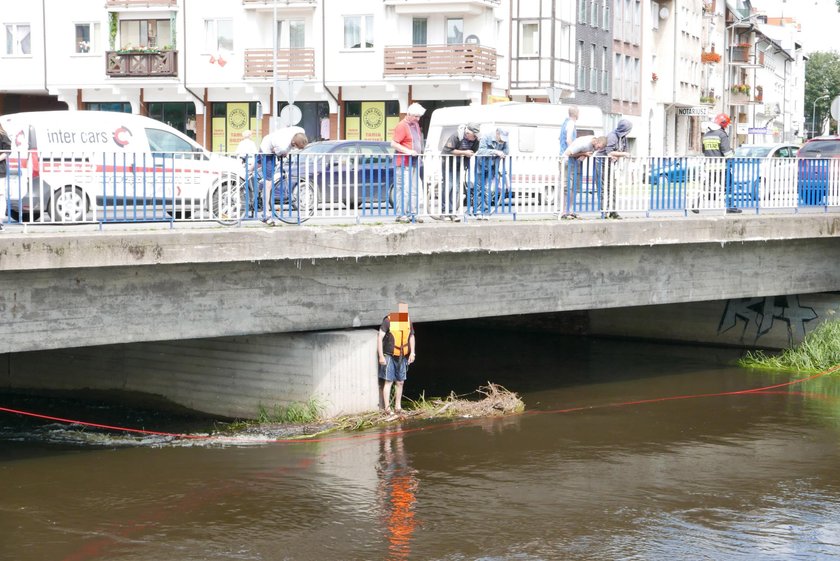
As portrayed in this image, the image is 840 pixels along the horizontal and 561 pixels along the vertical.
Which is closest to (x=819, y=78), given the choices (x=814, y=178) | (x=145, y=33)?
(x=145, y=33)

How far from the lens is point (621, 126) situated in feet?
60.3

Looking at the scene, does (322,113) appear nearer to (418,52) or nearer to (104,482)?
(418,52)

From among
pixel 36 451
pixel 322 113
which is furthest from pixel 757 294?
pixel 322 113

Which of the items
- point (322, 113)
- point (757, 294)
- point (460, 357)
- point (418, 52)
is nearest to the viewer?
point (757, 294)

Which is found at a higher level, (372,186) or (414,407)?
(372,186)

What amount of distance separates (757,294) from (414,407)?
284 inches

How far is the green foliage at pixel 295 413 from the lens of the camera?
592 inches

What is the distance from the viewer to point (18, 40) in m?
49.8

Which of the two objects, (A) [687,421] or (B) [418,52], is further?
(B) [418,52]

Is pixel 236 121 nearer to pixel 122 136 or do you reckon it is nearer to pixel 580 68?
pixel 580 68

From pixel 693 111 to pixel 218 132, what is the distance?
97.0 ft

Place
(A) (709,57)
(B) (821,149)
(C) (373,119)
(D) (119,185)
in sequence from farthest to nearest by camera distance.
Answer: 1. (A) (709,57)
2. (C) (373,119)
3. (B) (821,149)
4. (D) (119,185)

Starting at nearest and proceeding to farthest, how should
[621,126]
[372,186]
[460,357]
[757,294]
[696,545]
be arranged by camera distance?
1. [696,545]
2. [372,186]
3. [621,126]
4. [757,294]
5. [460,357]

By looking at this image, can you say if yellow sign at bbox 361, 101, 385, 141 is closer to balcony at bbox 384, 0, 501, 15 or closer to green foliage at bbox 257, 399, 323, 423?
balcony at bbox 384, 0, 501, 15
